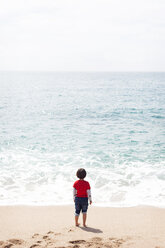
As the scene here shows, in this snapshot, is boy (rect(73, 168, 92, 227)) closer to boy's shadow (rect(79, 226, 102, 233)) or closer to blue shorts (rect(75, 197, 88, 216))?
blue shorts (rect(75, 197, 88, 216))

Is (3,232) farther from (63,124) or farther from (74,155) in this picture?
(63,124)

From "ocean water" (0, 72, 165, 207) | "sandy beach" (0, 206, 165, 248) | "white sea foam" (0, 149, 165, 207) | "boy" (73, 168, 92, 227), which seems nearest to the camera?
"sandy beach" (0, 206, 165, 248)

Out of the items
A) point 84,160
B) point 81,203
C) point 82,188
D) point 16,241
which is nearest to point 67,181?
point 84,160

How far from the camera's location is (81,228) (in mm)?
5199

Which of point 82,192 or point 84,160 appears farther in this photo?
point 84,160

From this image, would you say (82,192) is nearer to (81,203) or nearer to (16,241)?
(81,203)

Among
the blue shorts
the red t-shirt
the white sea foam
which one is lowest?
the white sea foam

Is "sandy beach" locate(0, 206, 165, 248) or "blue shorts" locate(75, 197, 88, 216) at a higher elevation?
"blue shorts" locate(75, 197, 88, 216)

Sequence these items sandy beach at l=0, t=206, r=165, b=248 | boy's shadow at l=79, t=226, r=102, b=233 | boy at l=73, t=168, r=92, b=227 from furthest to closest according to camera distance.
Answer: boy at l=73, t=168, r=92, b=227
boy's shadow at l=79, t=226, r=102, b=233
sandy beach at l=0, t=206, r=165, b=248

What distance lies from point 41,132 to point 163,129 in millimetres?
7978

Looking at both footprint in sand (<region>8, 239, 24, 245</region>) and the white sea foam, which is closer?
footprint in sand (<region>8, 239, 24, 245</region>)

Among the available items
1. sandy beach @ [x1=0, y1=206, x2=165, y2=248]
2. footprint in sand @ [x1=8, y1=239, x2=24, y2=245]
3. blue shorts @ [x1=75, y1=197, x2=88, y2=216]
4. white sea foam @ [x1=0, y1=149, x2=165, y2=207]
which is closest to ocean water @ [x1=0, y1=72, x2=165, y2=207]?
white sea foam @ [x1=0, y1=149, x2=165, y2=207]

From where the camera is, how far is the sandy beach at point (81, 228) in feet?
14.7

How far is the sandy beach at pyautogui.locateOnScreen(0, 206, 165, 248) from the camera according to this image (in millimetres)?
4477
